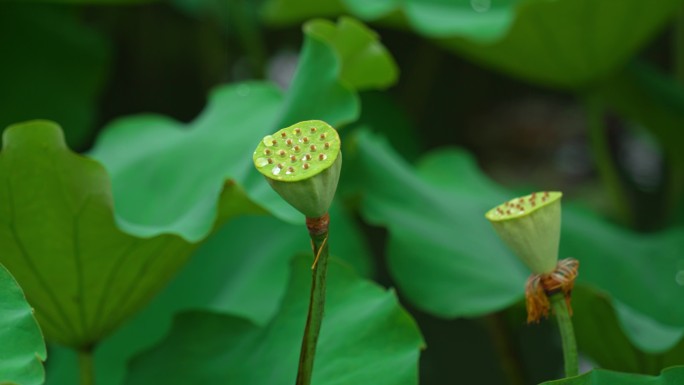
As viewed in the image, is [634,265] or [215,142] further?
[634,265]

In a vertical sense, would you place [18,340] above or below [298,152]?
below

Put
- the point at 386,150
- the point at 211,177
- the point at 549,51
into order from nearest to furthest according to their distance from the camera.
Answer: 1. the point at 211,177
2. the point at 386,150
3. the point at 549,51

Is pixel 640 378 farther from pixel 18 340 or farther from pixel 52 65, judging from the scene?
pixel 52 65

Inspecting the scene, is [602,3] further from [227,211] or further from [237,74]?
[237,74]

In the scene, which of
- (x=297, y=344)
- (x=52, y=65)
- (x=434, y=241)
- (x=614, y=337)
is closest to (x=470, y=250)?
(x=434, y=241)

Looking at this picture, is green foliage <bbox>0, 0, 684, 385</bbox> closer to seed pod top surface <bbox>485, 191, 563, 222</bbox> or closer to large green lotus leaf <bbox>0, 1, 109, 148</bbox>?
large green lotus leaf <bbox>0, 1, 109, 148</bbox>

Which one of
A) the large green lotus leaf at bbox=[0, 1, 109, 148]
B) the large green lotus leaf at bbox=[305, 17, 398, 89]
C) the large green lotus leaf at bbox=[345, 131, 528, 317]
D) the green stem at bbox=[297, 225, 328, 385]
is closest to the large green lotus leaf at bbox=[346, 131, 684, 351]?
the large green lotus leaf at bbox=[345, 131, 528, 317]

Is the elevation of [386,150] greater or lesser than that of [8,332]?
lesser

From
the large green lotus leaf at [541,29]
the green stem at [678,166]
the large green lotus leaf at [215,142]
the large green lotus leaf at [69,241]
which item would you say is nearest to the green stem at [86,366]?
the large green lotus leaf at [69,241]

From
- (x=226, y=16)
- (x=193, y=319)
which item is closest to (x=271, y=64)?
(x=226, y=16)
